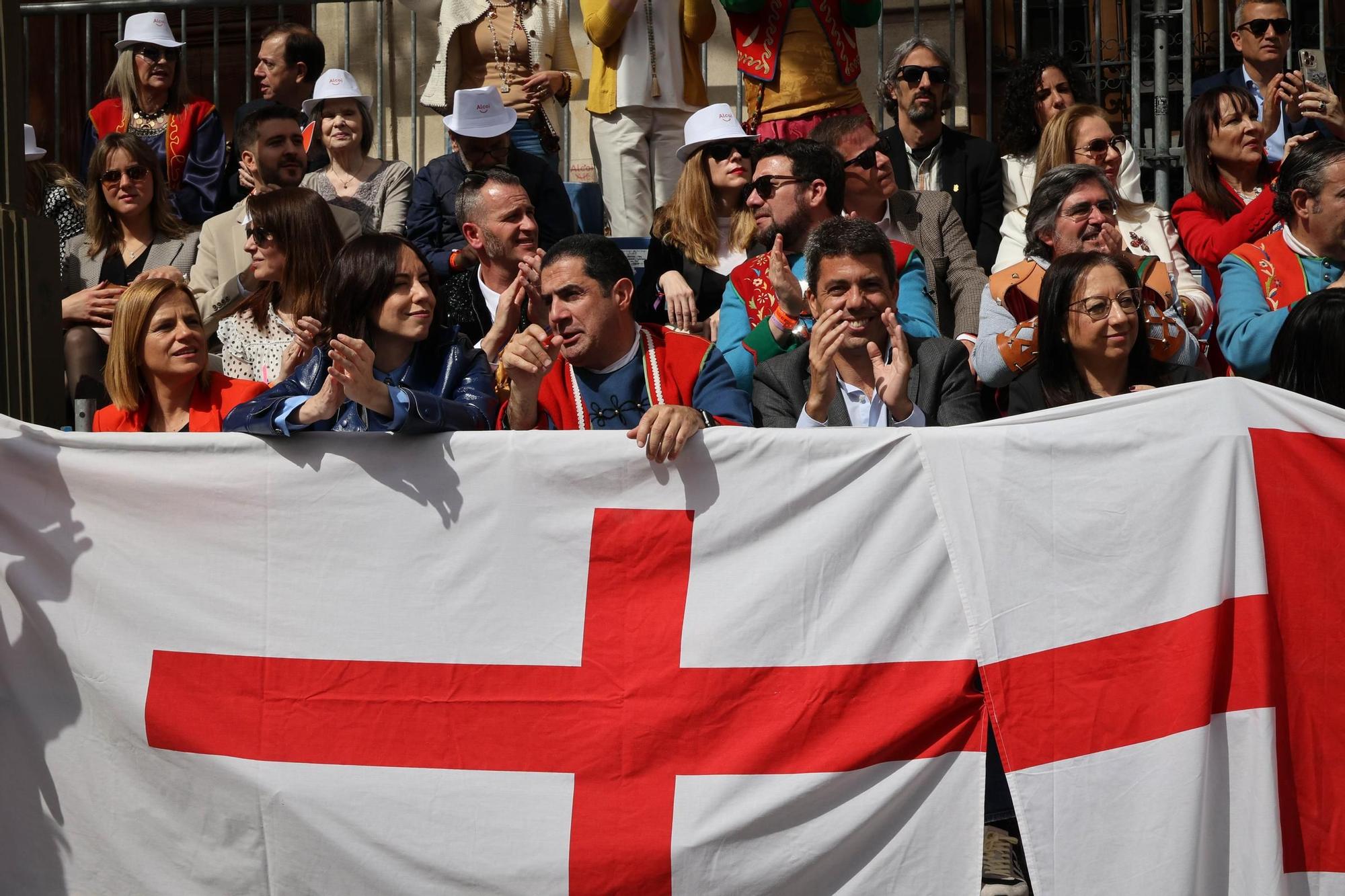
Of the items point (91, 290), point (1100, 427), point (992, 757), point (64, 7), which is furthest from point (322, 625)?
point (64, 7)

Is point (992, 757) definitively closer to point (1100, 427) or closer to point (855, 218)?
point (1100, 427)

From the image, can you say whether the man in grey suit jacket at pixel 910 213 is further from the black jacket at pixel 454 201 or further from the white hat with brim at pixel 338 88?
the white hat with brim at pixel 338 88

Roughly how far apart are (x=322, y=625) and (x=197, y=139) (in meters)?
4.57

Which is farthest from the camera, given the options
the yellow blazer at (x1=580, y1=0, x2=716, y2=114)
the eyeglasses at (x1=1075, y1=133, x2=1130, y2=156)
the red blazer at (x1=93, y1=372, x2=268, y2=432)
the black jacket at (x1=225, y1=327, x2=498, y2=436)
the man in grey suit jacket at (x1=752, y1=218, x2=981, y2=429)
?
the yellow blazer at (x1=580, y1=0, x2=716, y2=114)

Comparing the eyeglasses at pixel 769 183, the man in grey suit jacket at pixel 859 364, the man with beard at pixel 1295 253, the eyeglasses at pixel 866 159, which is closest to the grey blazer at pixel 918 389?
the man in grey suit jacket at pixel 859 364

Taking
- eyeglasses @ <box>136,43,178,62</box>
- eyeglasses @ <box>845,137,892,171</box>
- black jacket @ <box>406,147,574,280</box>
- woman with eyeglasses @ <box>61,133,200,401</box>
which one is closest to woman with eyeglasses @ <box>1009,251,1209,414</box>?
eyeglasses @ <box>845,137,892,171</box>

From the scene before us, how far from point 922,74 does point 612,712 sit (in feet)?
13.5

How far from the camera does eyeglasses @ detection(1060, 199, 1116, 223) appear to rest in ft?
19.0

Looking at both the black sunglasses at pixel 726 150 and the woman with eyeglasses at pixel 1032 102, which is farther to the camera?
the woman with eyeglasses at pixel 1032 102

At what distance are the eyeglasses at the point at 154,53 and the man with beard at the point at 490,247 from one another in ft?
8.90

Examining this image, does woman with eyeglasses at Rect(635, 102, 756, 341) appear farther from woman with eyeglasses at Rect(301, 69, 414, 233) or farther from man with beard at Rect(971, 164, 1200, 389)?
woman with eyeglasses at Rect(301, 69, 414, 233)

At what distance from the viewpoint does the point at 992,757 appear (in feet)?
14.1

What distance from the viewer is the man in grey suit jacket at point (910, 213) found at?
668cm

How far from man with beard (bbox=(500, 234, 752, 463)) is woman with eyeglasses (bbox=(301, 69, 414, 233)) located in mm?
2510
